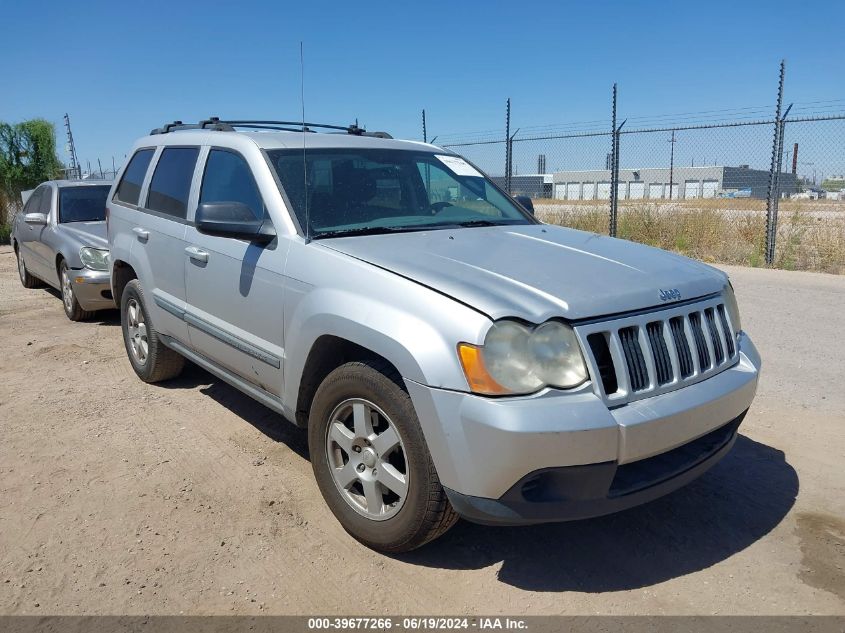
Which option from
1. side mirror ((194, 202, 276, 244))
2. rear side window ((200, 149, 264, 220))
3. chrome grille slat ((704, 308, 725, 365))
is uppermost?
rear side window ((200, 149, 264, 220))

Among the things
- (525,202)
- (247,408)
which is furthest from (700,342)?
(247,408)

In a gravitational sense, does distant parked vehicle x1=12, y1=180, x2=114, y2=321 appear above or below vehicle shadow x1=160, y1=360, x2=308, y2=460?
above

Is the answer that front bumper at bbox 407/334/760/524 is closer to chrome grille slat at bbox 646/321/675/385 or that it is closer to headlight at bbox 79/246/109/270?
chrome grille slat at bbox 646/321/675/385

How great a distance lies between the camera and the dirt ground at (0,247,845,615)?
2.75m

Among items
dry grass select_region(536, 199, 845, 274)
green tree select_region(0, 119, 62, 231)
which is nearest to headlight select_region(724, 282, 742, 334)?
dry grass select_region(536, 199, 845, 274)

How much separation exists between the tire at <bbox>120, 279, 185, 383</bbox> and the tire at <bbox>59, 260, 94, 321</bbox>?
Answer: 2533mm

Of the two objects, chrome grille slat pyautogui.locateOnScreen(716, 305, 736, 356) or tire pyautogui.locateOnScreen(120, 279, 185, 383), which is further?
tire pyautogui.locateOnScreen(120, 279, 185, 383)

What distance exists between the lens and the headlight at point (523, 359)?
244 centimetres

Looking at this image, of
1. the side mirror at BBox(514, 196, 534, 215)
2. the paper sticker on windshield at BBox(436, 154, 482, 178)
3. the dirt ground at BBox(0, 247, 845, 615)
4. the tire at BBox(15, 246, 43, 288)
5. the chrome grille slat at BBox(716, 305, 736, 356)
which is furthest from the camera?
the tire at BBox(15, 246, 43, 288)

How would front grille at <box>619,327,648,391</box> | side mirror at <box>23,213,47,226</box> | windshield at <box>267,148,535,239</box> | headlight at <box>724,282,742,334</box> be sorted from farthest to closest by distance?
side mirror at <box>23,213,47,226</box>, windshield at <box>267,148,535,239</box>, headlight at <box>724,282,742,334</box>, front grille at <box>619,327,648,391</box>

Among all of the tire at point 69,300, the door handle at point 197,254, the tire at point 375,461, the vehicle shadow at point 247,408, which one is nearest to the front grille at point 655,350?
the tire at point 375,461

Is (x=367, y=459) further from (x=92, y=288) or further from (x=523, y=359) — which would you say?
(x=92, y=288)

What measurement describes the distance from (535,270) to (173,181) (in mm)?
2906

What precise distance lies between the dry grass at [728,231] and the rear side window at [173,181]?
376 inches
